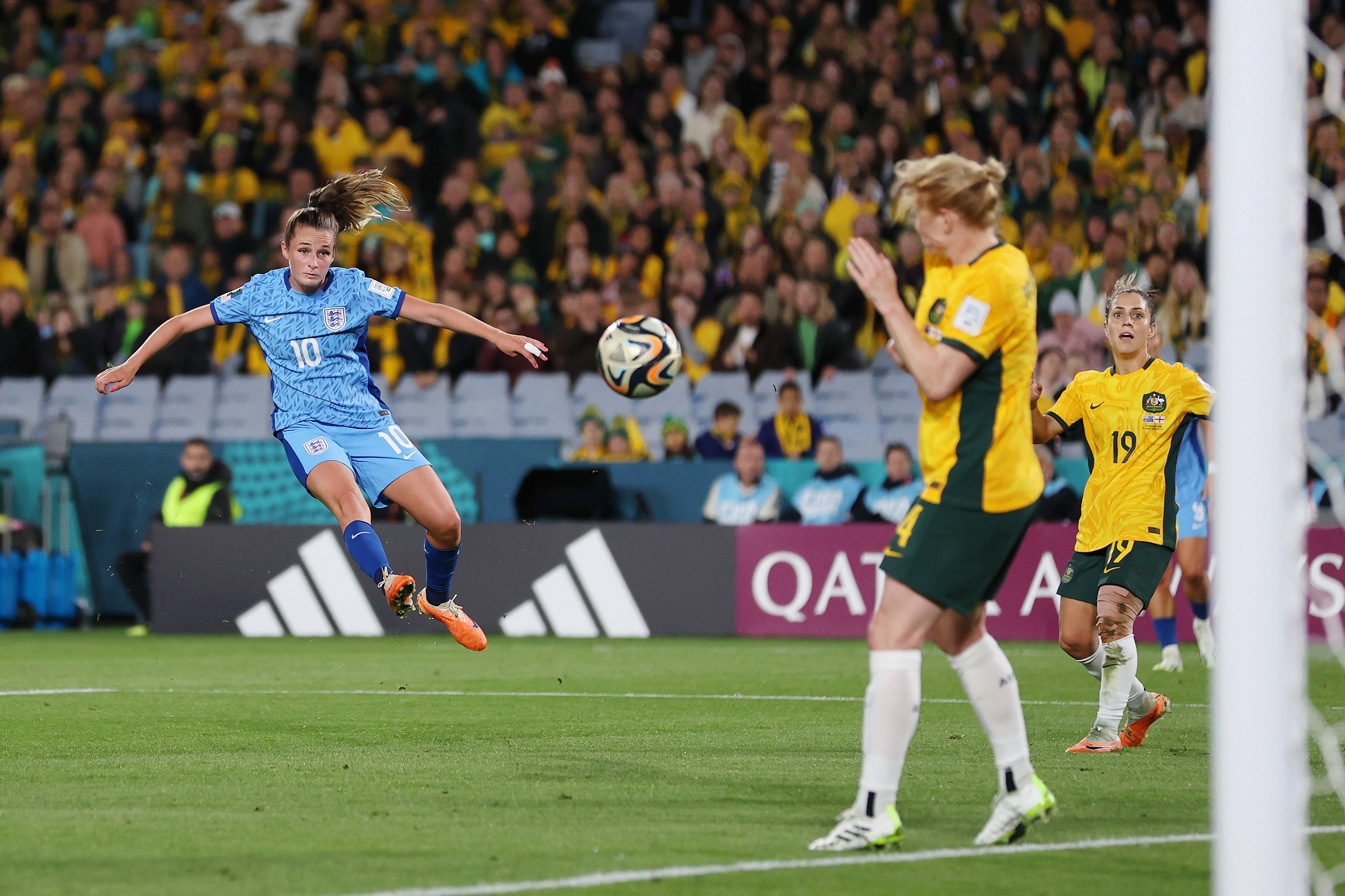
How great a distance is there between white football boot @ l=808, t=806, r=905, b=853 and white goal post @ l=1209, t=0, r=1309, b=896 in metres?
1.38

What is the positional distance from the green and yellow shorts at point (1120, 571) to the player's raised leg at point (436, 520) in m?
2.87

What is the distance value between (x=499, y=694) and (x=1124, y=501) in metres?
3.68

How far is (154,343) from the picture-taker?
827cm

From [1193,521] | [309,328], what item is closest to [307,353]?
[309,328]

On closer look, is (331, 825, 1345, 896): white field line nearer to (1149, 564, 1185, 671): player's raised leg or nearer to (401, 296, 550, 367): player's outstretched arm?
(401, 296, 550, 367): player's outstretched arm

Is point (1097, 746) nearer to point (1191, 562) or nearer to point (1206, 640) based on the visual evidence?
point (1191, 562)

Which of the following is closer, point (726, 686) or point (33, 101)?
point (726, 686)

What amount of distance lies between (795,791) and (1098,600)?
2100mm

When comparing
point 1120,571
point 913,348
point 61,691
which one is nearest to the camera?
point 913,348

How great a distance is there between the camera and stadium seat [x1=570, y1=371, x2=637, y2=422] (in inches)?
624

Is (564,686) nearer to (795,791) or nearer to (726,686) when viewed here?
(726,686)

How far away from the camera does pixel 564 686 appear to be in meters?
9.82

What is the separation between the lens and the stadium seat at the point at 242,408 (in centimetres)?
1623

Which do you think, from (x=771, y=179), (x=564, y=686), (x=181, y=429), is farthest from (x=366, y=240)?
(x=564, y=686)
